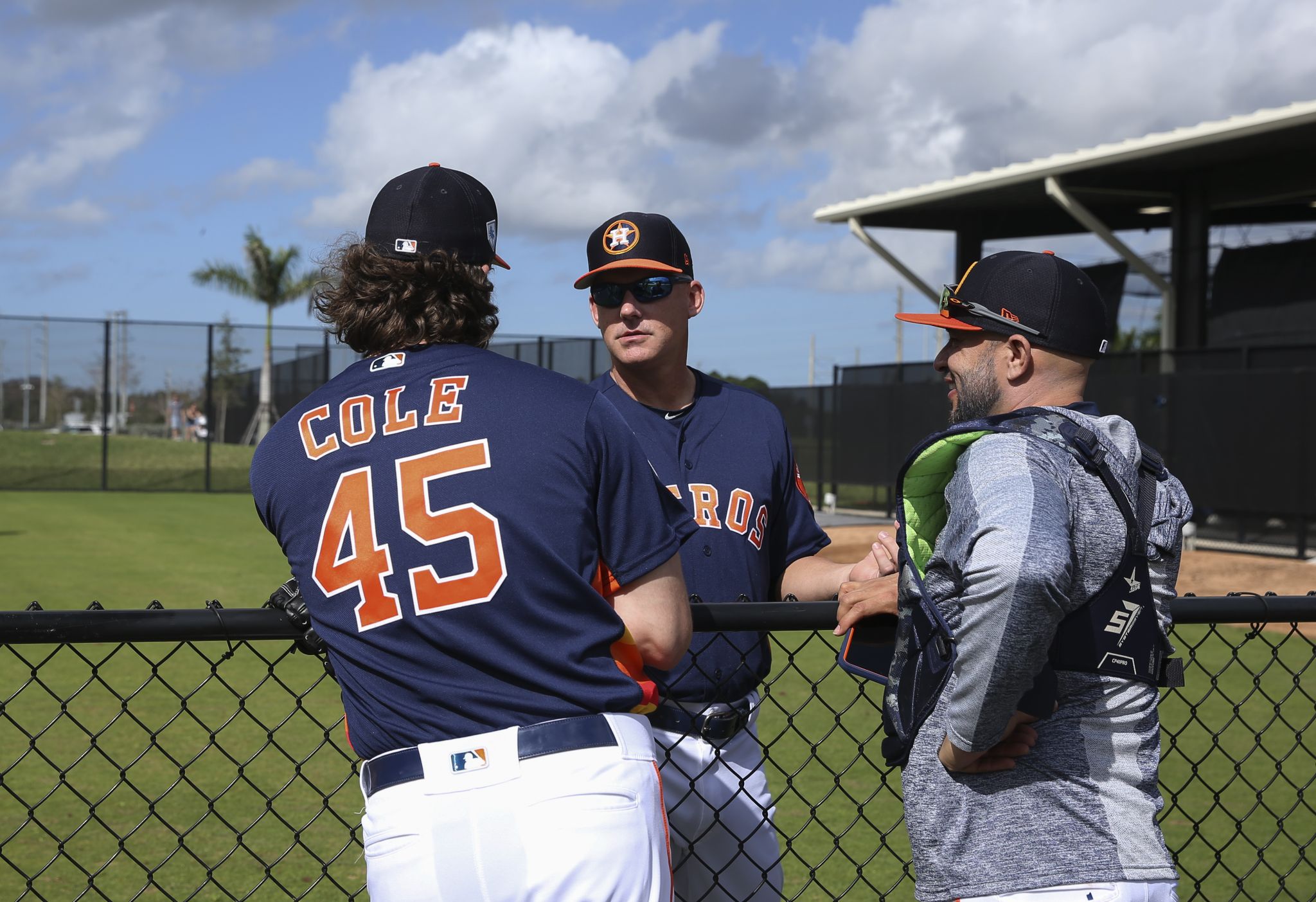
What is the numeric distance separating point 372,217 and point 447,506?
59 centimetres

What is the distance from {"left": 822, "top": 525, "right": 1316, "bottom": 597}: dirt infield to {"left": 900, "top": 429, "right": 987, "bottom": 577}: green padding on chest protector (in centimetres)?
1003

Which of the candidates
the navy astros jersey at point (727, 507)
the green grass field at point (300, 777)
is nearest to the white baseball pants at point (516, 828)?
the green grass field at point (300, 777)

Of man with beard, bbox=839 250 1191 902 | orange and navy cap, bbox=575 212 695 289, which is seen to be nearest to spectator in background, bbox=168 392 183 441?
orange and navy cap, bbox=575 212 695 289

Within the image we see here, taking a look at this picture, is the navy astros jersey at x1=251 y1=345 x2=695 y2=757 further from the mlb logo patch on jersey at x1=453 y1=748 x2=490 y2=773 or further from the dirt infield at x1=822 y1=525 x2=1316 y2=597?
the dirt infield at x1=822 y1=525 x2=1316 y2=597

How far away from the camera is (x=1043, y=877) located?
6.23 ft

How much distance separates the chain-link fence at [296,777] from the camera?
8.45 ft

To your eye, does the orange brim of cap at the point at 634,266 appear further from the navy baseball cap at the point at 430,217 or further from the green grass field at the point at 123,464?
the green grass field at the point at 123,464

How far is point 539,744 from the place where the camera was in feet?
5.74

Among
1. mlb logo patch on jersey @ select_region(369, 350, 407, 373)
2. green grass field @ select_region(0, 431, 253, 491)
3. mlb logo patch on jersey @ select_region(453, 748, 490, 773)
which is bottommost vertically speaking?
green grass field @ select_region(0, 431, 253, 491)

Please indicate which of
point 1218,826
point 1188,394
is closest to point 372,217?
point 1218,826

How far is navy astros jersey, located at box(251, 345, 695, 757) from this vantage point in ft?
5.72

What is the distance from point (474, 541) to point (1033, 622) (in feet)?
2.81

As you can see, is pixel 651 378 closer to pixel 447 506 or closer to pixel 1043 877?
pixel 447 506

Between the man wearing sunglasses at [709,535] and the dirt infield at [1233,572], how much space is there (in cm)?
898
